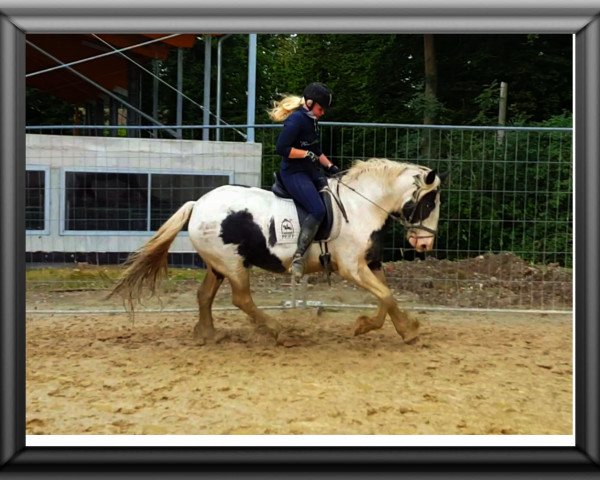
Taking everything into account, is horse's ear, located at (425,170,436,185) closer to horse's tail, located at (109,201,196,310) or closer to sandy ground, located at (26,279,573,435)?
sandy ground, located at (26,279,573,435)

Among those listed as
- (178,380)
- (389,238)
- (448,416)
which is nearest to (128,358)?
(178,380)

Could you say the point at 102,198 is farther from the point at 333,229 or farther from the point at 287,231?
the point at 333,229

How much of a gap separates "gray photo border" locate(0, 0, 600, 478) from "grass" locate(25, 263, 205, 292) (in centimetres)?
554

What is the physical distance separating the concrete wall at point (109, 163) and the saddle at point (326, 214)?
2636 millimetres

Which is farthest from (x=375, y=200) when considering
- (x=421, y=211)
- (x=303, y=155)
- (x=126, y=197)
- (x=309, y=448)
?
(x=126, y=197)

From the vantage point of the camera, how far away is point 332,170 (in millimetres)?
6039

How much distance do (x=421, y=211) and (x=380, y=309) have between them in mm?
977

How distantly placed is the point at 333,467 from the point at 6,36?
2207 millimetres

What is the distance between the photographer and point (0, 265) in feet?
8.30

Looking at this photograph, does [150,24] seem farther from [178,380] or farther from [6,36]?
[178,380]

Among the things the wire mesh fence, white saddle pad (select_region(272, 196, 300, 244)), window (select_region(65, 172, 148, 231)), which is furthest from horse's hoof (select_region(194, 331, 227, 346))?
window (select_region(65, 172, 148, 231))

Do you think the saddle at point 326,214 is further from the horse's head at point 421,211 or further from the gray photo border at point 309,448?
the gray photo border at point 309,448

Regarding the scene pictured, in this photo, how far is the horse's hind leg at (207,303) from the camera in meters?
5.93

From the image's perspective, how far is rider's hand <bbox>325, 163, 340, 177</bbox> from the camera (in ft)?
19.5
